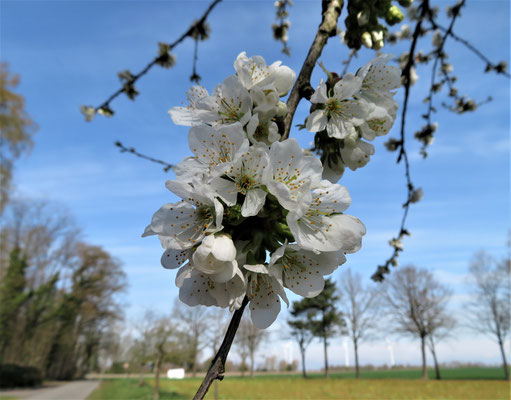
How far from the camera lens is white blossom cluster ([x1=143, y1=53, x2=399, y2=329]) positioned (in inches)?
27.0

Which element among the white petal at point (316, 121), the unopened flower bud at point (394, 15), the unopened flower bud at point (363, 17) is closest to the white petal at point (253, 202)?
the white petal at point (316, 121)

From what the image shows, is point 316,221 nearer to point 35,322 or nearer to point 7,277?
point 7,277

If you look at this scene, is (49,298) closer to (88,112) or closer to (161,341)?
(161,341)

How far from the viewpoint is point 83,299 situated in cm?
2831

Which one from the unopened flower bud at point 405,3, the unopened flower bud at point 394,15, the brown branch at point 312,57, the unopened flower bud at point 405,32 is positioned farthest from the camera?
the unopened flower bud at point 405,32

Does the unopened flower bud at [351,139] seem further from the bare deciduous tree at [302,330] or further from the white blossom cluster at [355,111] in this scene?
the bare deciduous tree at [302,330]

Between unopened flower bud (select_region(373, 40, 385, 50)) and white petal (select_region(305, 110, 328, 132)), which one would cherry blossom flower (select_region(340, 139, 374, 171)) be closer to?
white petal (select_region(305, 110, 328, 132))

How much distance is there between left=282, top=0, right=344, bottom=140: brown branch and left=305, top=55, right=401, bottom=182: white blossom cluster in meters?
0.05

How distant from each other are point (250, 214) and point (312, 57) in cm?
54

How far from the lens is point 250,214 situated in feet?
2.21

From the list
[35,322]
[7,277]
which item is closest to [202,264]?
[7,277]

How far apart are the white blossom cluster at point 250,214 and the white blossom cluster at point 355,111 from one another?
0.07 metres

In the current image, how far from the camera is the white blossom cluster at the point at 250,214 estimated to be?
69 centimetres

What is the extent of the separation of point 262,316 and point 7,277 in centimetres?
2645
